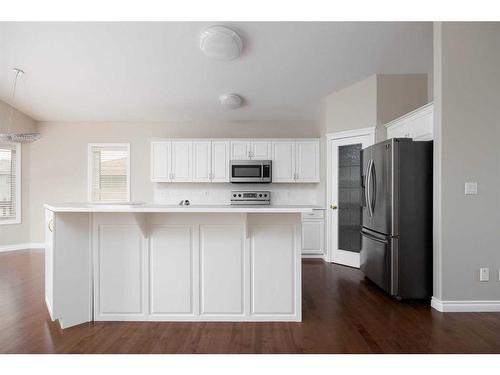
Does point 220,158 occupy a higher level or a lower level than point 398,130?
lower

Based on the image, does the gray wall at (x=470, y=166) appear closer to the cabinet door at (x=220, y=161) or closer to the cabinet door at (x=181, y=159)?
the cabinet door at (x=220, y=161)

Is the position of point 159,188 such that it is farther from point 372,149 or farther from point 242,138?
point 372,149

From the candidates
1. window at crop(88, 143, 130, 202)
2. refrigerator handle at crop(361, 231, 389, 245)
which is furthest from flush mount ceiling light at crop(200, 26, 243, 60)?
window at crop(88, 143, 130, 202)

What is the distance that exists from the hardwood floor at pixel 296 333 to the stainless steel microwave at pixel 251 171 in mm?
2530

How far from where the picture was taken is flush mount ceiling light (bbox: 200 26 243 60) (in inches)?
123

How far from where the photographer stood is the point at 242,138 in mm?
5309

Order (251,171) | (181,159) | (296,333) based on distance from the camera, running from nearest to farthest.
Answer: (296,333) < (251,171) < (181,159)

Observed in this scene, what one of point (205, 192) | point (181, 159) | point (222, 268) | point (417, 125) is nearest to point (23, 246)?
point (181, 159)

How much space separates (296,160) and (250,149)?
85 cm

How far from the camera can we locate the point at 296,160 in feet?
16.9

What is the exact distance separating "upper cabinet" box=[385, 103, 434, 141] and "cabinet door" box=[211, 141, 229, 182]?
2716mm

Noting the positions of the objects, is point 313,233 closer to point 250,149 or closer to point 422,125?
point 250,149

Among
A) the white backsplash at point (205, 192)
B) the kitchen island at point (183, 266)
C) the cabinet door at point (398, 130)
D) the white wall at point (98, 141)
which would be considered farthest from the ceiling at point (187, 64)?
the kitchen island at point (183, 266)

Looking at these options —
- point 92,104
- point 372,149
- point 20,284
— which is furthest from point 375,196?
point 92,104
